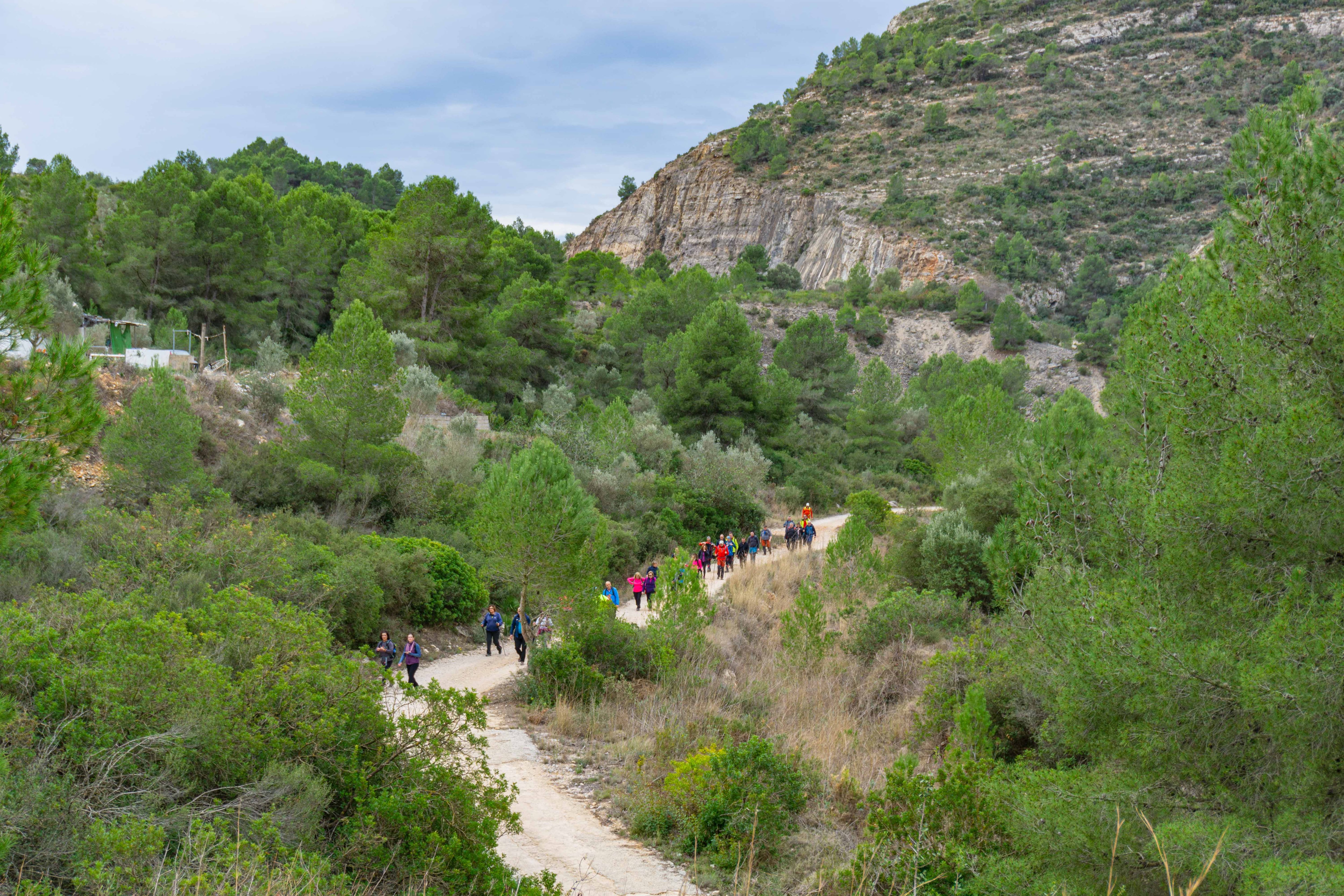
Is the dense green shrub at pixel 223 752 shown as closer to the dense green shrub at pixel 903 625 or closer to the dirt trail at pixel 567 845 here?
the dirt trail at pixel 567 845

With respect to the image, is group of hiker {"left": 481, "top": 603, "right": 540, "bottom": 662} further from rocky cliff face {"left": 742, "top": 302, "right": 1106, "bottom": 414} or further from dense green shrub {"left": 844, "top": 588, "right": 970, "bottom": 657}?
rocky cliff face {"left": 742, "top": 302, "right": 1106, "bottom": 414}

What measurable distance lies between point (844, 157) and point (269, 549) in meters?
90.2

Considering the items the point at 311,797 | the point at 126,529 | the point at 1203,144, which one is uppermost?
the point at 1203,144

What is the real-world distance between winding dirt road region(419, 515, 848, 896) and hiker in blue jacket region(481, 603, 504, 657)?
4.26 m

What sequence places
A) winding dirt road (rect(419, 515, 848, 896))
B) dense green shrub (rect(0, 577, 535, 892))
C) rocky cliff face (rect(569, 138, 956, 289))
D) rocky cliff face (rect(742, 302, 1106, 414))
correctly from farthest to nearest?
rocky cliff face (rect(569, 138, 956, 289)) → rocky cliff face (rect(742, 302, 1106, 414)) → winding dirt road (rect(419, 515, 848, 896)) → dense green shrub (rect(0, 577, 535, 892))

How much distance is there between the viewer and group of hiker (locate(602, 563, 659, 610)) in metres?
19.8

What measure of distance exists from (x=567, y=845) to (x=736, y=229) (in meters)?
93.2

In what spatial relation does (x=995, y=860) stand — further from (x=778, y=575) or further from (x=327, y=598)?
(x=778, y=575)

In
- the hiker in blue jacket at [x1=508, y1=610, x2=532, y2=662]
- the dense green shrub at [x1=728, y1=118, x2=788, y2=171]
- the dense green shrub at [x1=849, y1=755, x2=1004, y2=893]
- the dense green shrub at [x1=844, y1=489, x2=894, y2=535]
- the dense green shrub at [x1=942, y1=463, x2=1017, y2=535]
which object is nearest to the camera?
the dense green shrub at [x1=849, y1=755, x2=1004, y2=893]

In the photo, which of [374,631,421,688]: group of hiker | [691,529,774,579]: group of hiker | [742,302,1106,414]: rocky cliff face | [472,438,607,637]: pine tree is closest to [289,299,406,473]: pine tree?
[472,438,607,637]: pine tree

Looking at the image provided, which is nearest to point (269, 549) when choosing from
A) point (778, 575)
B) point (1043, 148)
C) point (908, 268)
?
point (778, 575)

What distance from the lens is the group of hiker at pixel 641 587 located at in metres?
19.8

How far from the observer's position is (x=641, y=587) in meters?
21.4

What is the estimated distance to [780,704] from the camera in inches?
536
